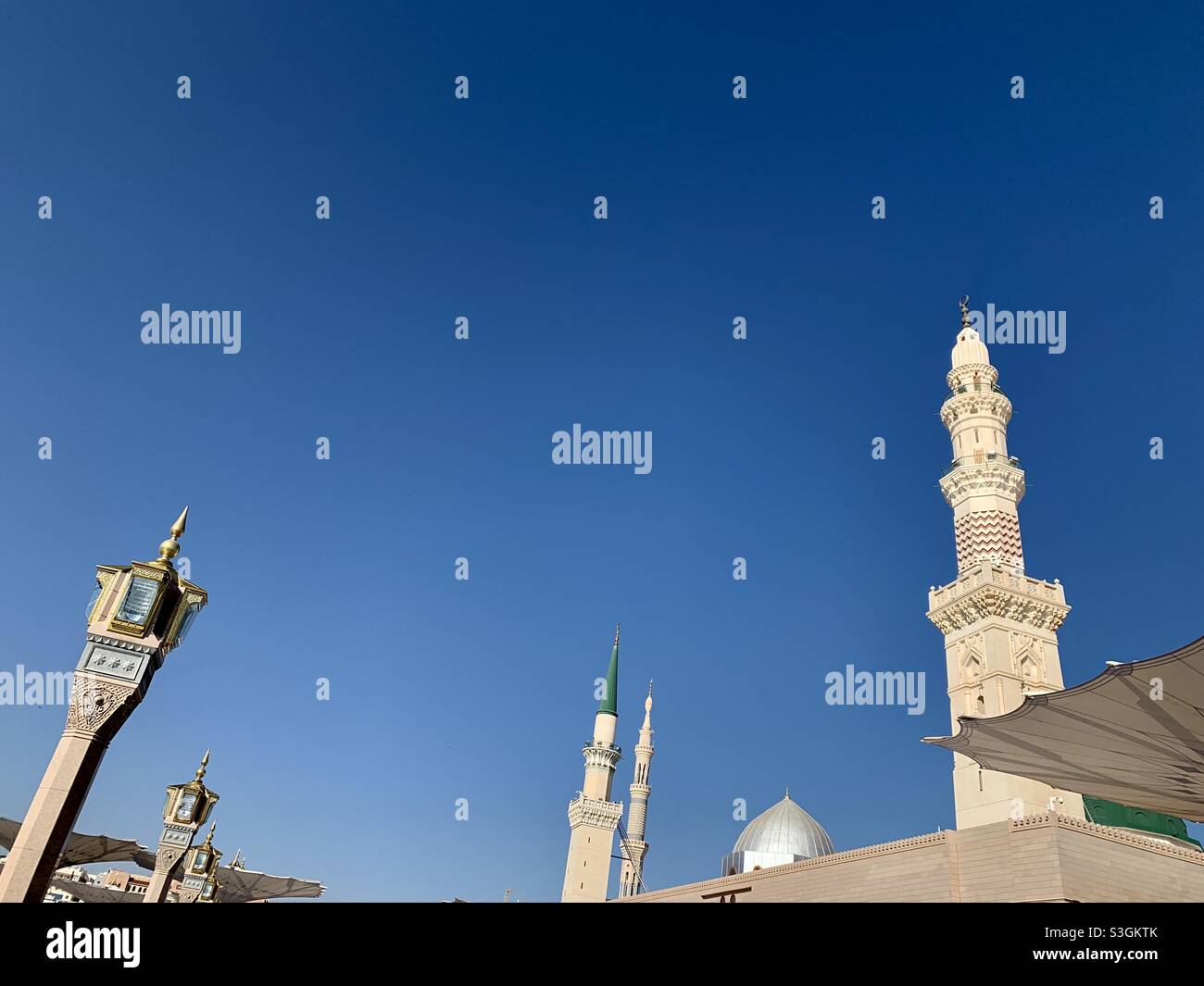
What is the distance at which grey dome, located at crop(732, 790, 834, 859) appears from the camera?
43.6 meters

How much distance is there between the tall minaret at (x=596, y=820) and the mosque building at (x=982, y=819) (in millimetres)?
113

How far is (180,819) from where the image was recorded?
19.7 metres

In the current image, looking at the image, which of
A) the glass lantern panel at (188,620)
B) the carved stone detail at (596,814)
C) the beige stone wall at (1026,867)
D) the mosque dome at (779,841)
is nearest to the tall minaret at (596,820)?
the carved stone detail at (596,814)

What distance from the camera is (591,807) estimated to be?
174ft

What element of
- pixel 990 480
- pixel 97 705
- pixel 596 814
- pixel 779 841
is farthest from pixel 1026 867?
pixel 596 814

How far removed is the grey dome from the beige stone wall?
2629 cm

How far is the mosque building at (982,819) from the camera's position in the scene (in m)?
15.6

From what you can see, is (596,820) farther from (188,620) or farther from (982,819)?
(188,620)

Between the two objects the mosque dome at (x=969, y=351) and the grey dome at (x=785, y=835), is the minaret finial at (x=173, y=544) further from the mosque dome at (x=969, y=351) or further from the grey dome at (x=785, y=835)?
the grey dome at (x=785, y=835)

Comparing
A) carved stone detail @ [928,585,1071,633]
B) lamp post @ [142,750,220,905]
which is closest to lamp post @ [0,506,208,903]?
lamp post @ [142,750,220,905]

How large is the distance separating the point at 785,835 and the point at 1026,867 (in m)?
31.1

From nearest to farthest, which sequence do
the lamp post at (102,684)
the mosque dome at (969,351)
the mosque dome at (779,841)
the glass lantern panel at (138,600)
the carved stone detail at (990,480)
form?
the lamp post at (102,684) < the glass lantern panel at (138,600) < the carved stone detail at (990,480) < the mosque dome at (969,351) < the mosque dome at (779,841)
